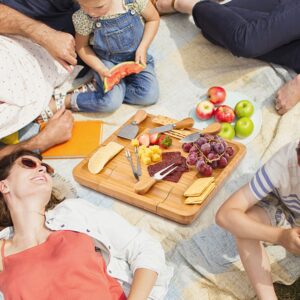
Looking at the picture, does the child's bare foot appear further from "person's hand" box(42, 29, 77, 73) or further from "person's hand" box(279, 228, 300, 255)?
"person's hand" box(279, 228, 300, 255)

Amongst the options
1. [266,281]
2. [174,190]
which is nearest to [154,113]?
[174,190]

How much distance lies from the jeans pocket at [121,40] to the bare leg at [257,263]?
1100 mm

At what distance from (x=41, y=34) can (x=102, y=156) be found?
64 centimetres

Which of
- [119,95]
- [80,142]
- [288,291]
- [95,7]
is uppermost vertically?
[95,7]

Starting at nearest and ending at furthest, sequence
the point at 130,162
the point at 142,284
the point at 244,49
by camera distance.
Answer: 1. the point at 142,284
2. the point at 130,162
3. the point at 244,49

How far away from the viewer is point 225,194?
179 centimetres

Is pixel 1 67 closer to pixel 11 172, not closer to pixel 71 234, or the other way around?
pixel 11 172

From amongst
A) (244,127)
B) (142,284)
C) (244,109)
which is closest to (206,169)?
(244,127)

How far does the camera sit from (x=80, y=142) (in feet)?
6.75

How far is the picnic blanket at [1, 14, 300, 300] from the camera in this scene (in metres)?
1.54

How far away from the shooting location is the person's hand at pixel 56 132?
1.99 m

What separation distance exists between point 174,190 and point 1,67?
924mm

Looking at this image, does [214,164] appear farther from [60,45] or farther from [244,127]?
[60,45]

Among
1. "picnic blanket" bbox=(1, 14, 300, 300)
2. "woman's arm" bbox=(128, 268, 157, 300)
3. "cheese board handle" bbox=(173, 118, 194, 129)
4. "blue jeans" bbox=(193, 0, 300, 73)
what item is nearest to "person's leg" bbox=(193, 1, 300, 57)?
"blue jeans" bbox=(193, 0, 300, 73)
